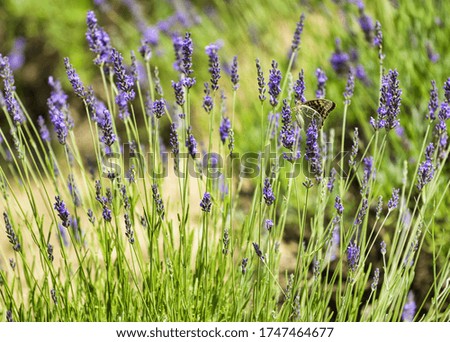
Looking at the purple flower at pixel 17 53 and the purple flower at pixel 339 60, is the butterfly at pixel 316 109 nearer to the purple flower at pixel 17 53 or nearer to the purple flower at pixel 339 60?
the purple flower at pixel 339 60

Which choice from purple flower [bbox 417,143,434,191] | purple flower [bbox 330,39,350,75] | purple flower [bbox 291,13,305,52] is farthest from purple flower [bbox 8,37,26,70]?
purple flower [bbox 417,143,434,191]

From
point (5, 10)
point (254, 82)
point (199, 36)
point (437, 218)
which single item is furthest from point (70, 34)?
point (437, 218)

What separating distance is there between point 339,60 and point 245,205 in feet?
3.09

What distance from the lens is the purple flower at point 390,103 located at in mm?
1627

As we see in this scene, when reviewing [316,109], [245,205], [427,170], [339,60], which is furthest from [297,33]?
[245,205]

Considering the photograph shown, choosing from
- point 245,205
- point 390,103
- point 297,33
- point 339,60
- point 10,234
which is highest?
point 297,33

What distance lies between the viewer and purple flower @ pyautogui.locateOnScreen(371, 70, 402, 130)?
5.34 feet

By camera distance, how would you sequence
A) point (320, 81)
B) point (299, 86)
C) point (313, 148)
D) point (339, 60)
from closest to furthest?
1. point (313, 148)
2. point (299, 86)
3. point (320, 81)
4. point (339, 60)

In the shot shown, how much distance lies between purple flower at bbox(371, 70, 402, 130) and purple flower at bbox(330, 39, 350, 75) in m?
1.45

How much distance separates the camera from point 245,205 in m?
3.42

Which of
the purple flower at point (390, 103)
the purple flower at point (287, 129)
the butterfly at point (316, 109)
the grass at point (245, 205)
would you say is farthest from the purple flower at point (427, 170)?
the purple flower at point (287, 129)

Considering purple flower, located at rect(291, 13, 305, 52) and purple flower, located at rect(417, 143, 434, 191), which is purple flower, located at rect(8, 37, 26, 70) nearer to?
purple flower, located at rect(291, 13, 305, 52)

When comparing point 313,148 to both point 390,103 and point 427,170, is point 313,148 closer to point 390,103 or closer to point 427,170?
point 390,103
